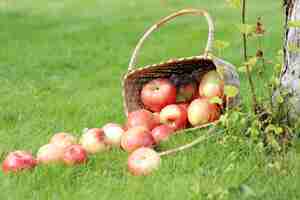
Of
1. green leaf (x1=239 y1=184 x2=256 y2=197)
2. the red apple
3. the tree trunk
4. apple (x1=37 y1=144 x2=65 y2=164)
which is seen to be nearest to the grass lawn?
green leaf (x1=239 y1=184 x2=256 y2=197)

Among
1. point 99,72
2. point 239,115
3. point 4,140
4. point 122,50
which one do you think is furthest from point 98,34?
point 239,115

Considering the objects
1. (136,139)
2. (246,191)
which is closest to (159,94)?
(136,139)

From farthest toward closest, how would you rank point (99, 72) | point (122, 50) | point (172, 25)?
point (172, 25), point (122, 50), point (99, 72)

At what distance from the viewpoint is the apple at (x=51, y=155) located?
3.85 m

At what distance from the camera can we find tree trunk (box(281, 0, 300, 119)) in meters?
3.92

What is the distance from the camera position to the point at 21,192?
344 centimetres

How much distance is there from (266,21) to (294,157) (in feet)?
23.6

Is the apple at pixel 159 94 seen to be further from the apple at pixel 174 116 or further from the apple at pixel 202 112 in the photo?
the apple at pixel 202 112

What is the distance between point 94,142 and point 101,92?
6.94 feet

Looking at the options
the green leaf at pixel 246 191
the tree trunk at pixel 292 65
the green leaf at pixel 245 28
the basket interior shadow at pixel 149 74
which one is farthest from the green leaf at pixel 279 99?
the basket interior shadow at pixel 149 74

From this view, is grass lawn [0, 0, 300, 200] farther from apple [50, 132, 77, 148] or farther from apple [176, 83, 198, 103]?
apple [176, 83, 198, 103]

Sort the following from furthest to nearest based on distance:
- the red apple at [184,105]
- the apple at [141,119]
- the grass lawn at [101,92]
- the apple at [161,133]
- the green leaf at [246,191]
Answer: the red apple at [184,105]
the apple at [141,119]
the apple at [161,133]
the grass lawn at [101,92]
the green leaf at [246,191]

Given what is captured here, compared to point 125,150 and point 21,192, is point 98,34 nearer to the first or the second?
point 125,150

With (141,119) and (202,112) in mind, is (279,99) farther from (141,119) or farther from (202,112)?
(141,119)
